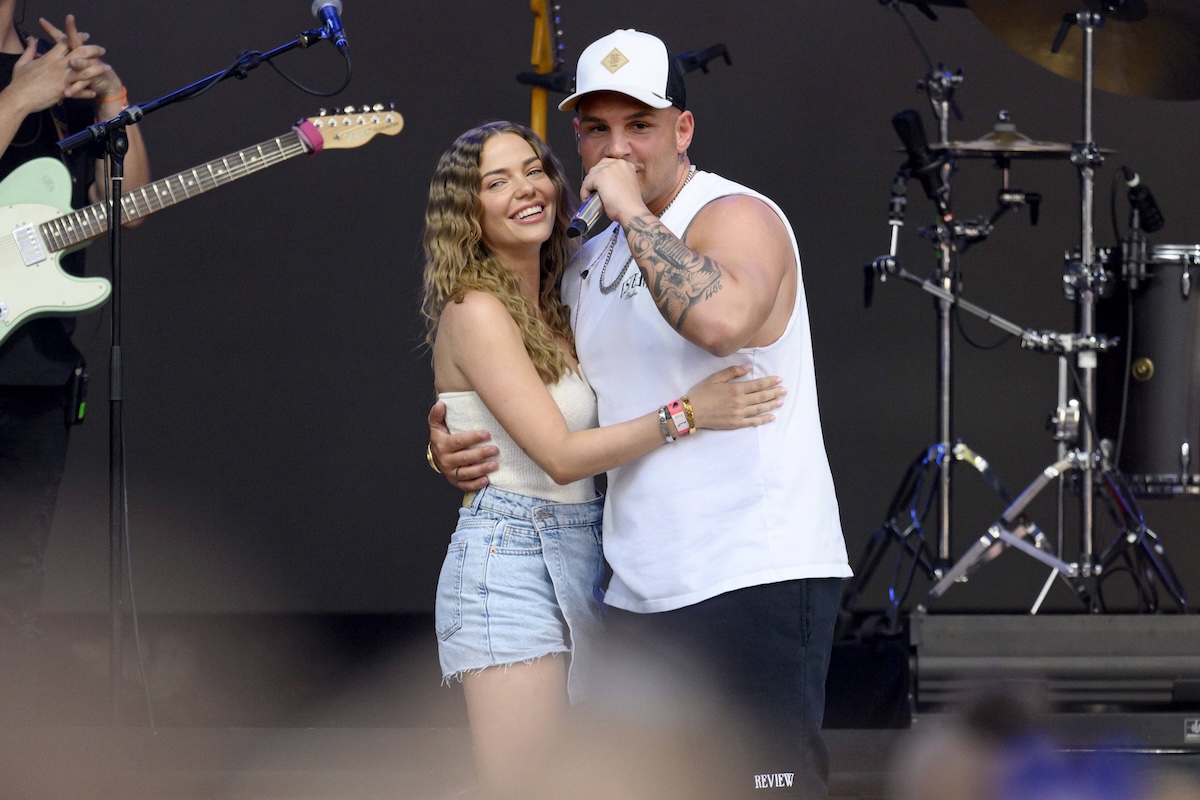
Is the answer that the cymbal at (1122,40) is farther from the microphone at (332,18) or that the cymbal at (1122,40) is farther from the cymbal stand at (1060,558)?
the microphone at (332,18)

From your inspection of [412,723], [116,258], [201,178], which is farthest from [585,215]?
[412,723]

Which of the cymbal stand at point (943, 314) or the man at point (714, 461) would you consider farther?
the cymbal stand at point (943, 314)

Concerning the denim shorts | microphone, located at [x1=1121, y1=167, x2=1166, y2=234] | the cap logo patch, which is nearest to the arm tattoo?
the cap logo patch

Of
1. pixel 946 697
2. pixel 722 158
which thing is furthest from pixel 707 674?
pixel 722 158

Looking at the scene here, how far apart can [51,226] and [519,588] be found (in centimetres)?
215

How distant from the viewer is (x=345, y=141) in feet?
12.4

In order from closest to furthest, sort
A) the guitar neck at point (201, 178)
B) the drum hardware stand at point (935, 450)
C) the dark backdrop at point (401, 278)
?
the guitar neck at point (201, 178) → the drum hardware stand at point (935, 450) → the dark backdrop at point (401, 278)

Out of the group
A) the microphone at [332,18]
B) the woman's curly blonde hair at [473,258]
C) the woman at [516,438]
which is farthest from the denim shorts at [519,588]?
the microphone at [332,18]

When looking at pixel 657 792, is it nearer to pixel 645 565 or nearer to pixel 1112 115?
pixel 645 565

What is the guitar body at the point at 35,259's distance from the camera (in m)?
3.54

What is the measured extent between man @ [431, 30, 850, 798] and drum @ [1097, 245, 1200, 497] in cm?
237

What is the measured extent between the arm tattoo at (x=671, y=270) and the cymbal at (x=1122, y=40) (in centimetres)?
255

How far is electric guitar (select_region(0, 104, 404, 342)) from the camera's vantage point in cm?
355

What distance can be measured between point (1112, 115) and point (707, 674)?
3.92 m
